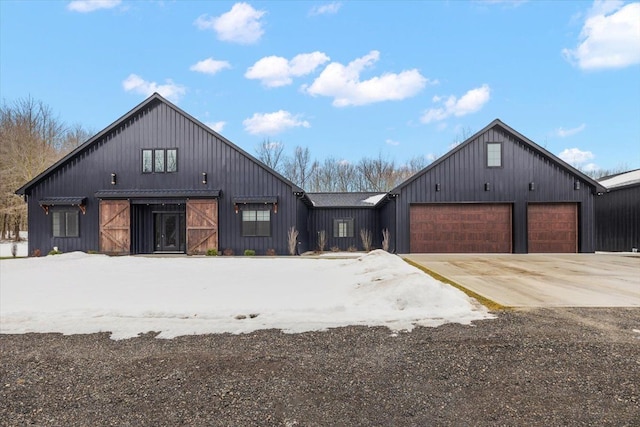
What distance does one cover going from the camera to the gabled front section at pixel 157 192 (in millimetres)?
16628

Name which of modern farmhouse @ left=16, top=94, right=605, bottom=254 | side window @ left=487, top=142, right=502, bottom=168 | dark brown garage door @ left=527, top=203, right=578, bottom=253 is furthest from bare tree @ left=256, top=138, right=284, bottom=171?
dark brown garage door @ left=527, top=203, right=578, bottom=253

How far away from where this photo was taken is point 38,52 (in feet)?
67.4

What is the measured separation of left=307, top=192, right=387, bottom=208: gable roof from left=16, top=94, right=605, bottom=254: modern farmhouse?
4464 millimetres

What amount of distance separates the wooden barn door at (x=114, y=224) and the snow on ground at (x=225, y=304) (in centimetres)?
770

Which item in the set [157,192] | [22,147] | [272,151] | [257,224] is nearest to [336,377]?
[257,224]

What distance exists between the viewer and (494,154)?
55.8 feet

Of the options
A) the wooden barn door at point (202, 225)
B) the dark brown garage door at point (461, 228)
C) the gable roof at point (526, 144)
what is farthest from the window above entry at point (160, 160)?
→ the dark brown garage door at point (461, 228)

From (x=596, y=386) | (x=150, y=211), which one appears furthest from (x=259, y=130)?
(x=596, y=386)

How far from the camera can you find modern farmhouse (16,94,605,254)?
16641mm

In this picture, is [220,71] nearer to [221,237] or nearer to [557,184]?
[221,237]

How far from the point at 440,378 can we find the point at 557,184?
1752 centimetres

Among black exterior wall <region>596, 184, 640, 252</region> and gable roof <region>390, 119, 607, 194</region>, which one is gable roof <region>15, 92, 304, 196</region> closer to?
gable roof <region>390, 119, 607, 194</region>

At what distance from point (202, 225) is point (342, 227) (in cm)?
870

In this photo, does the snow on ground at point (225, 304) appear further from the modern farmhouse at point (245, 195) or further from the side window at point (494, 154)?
the side window at point (494, 154)
